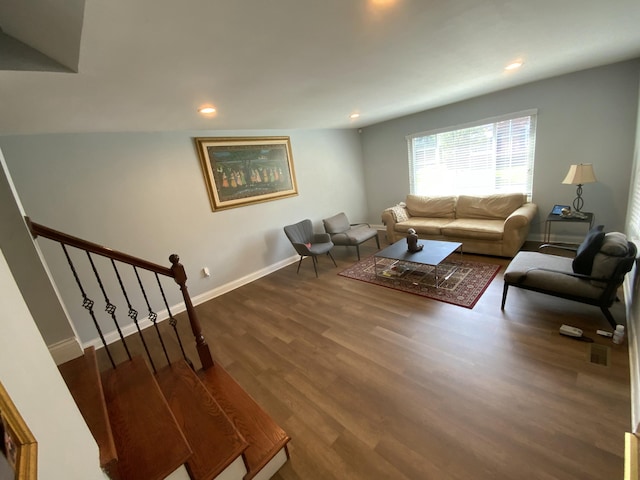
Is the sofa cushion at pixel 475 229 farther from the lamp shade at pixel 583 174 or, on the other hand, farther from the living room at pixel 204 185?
the lamp shade at pixel 583 174

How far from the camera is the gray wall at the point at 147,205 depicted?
2.58 metres

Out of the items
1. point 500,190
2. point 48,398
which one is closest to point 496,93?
point 500,190

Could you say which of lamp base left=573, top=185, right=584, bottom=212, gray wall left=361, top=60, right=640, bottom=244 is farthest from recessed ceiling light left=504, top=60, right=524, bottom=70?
lamp base left=573, top=185, right=584, bottom=212

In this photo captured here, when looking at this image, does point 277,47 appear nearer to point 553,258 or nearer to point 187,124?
point 187,124

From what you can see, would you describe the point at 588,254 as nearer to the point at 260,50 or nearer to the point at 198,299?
the point at 260,50

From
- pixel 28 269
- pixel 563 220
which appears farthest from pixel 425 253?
pixel 28 269

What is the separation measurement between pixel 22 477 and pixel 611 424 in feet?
8.16

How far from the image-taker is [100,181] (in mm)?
2840

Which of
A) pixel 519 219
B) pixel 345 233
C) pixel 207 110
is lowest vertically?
pixel 345 233

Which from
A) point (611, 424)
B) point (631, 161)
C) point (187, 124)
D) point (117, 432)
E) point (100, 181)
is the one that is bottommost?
point (611, 424)

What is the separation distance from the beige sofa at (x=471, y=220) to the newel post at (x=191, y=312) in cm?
352

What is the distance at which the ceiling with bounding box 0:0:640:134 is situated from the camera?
3.85 ft

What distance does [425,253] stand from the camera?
11.1ft

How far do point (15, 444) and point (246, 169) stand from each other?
148 inches
